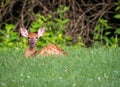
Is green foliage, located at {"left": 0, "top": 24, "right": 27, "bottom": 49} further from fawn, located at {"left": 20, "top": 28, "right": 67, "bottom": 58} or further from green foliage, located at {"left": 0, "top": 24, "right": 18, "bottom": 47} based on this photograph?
fawn, located at {"left": 20, "top": 28, "right": 67, "bottom": 58}

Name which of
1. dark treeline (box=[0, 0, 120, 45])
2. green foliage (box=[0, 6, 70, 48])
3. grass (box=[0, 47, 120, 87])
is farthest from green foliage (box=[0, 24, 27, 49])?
grass (box=[0, 47, 120, 87])

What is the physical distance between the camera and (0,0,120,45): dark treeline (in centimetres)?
1462

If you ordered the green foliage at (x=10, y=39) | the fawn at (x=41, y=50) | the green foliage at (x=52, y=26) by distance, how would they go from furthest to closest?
the green foliage at (x=52, y=26), the green foliage at (x=10, y=39), the fawn at (x=41, y=50)

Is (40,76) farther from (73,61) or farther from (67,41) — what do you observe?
(67,41)

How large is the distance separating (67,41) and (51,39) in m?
0.60

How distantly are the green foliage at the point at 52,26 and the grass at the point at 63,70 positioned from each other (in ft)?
10.2

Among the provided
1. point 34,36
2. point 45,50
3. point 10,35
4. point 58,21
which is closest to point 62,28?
point 58,21

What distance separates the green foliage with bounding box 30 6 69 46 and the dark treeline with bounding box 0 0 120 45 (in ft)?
0.49

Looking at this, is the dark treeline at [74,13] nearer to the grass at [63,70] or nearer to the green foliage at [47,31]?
the green foliage at [47,31]

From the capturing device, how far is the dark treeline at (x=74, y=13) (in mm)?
14625

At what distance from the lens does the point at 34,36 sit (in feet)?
37.2

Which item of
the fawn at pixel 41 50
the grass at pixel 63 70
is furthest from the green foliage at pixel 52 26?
the grass at pixel 63 70

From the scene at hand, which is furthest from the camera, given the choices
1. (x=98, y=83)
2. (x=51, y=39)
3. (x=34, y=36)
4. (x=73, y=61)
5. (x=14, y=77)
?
(x=51, y=39)

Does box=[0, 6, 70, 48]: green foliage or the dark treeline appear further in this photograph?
the dark treeline
